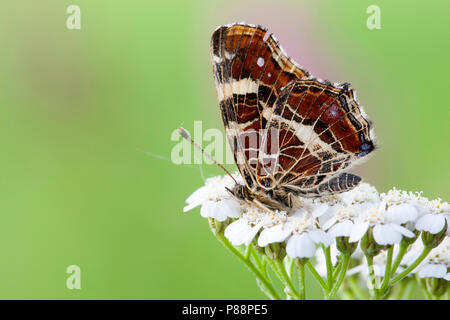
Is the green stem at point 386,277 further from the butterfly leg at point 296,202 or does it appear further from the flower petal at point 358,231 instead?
the butterfly leg at point 296,202

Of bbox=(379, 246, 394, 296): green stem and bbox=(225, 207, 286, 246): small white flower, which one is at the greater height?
bbox=(225, 207, 286, 246): small white flower

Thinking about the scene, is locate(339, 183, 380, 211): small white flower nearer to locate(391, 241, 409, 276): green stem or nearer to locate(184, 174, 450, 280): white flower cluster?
locate(184, 174, 450, 280): white flower cluster

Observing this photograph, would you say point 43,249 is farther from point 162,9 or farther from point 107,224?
point 162,9

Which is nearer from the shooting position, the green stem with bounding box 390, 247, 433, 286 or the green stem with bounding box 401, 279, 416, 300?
the green stem with bounding box 390, 247, 433, 286

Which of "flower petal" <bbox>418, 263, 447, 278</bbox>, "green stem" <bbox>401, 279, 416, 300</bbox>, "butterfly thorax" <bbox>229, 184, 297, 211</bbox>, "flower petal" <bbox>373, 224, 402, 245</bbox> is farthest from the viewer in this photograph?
"green stem" <bbox>401, 279, 416, 300</bbox>

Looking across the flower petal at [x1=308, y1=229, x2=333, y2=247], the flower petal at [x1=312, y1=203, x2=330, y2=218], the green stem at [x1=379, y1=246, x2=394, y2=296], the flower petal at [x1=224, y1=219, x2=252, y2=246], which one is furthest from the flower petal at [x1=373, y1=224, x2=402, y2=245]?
the flower petal at [x1=224, y1=219, x2=252, y2=246]

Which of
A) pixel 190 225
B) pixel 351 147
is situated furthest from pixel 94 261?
pixel 351 147

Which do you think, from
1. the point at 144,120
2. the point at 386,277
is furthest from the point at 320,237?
the point at 144,120

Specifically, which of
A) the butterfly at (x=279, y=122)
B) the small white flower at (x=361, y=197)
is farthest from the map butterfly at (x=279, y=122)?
the small white flower at (x=361, y=197)
